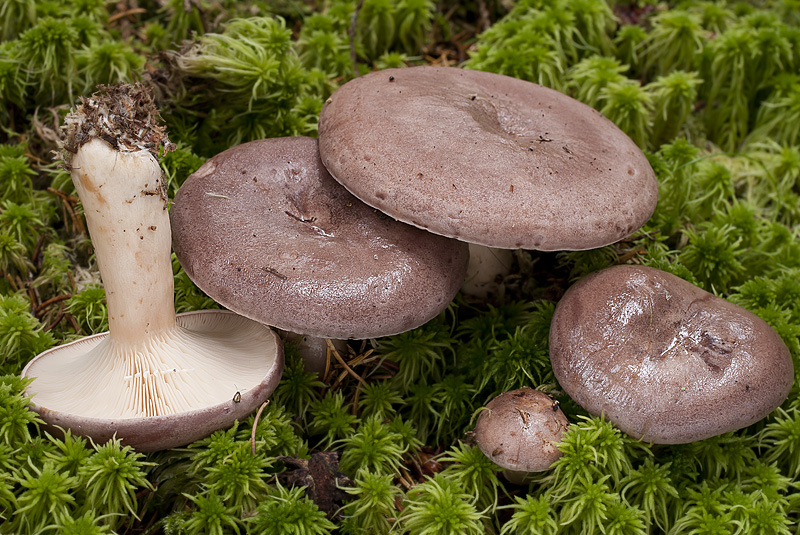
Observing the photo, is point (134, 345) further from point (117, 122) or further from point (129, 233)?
point (117, 122)

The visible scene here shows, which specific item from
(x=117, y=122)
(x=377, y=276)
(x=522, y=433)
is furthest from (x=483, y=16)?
(x=522, y=433)

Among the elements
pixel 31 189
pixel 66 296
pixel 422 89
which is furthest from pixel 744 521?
pixel 31 189

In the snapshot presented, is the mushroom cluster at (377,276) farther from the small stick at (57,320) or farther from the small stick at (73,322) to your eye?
the small stick at (57,320)

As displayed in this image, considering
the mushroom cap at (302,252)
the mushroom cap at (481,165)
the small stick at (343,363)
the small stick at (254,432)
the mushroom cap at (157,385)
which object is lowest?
the small stick at (343,363)

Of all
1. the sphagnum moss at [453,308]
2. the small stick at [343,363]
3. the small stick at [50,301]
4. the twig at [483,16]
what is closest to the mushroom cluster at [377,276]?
the sphagnum moss at [453,308]

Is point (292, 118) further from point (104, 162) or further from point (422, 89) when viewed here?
point (104, 162)

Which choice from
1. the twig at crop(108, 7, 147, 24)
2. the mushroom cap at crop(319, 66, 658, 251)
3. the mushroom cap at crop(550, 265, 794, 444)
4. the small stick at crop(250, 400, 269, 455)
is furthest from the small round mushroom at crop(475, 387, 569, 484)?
the twig at crop(108, 7, 147, 24)
